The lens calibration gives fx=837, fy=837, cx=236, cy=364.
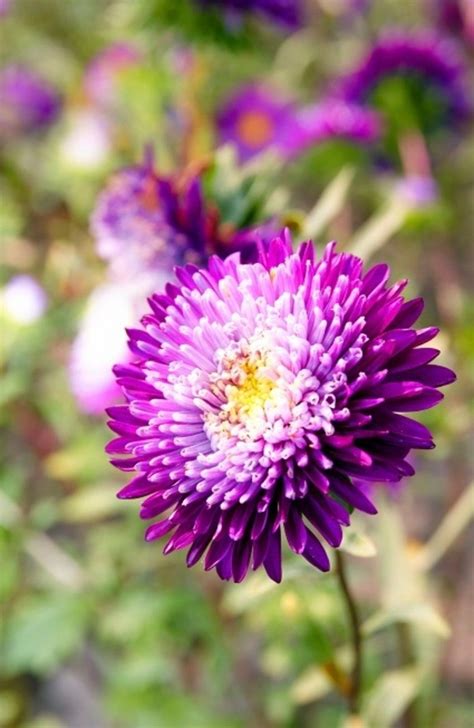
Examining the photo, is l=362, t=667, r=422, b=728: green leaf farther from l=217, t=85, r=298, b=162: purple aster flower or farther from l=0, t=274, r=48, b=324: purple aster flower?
l=217, t=85, r=298, b=162: purple aster flower

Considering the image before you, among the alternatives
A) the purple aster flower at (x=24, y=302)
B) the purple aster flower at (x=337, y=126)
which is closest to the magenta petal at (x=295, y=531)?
the purple aster flower at (x=24, y=302)

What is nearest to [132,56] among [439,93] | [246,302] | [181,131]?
[181,131]

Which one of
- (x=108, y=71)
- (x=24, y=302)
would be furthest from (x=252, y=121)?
(x=24, y=302)

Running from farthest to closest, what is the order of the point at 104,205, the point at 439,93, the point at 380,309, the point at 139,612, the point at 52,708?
the point at 52,708 < the point at 439,93 < the point at 139,612 < the point at 104,205 < the point at 380,309

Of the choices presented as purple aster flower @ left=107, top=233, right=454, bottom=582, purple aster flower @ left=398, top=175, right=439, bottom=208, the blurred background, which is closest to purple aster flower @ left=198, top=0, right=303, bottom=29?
the blurred background

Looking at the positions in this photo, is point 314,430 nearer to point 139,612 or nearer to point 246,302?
point 246,302

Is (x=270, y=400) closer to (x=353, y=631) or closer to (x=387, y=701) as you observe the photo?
(x=353, y=631)
